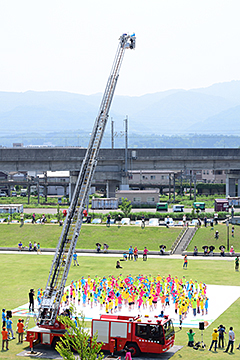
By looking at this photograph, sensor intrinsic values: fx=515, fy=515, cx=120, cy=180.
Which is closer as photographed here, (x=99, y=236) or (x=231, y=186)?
(x=99, y=236)

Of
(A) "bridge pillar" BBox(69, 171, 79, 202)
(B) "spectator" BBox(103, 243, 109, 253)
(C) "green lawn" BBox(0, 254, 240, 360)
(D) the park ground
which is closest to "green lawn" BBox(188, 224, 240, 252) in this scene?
(D) the park ground

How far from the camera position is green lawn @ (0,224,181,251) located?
201 feet

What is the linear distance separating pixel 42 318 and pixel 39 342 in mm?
1486

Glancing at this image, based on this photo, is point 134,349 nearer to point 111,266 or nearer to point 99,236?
point 111,266

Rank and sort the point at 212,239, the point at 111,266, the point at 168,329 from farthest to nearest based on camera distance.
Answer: the point at 212,239 < the point at 111,266 < the point at 168,329

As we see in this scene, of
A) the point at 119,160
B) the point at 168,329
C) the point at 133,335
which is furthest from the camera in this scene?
the point at 119,160

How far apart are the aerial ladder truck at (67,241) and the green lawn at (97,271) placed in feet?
22.3

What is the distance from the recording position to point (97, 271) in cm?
4672

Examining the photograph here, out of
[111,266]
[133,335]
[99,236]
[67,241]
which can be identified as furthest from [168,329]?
[99,236]

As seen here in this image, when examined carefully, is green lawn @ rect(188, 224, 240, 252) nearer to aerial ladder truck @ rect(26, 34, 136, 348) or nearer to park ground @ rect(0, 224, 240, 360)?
park ground @ rect(0, 224, 240, 360)

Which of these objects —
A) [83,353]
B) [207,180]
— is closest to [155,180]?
[207,180]

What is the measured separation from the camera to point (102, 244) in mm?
61625

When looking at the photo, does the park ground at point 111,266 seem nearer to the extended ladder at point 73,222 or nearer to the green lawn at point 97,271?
the green lawn at point 97,271

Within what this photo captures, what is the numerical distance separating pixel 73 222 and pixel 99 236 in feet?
121
